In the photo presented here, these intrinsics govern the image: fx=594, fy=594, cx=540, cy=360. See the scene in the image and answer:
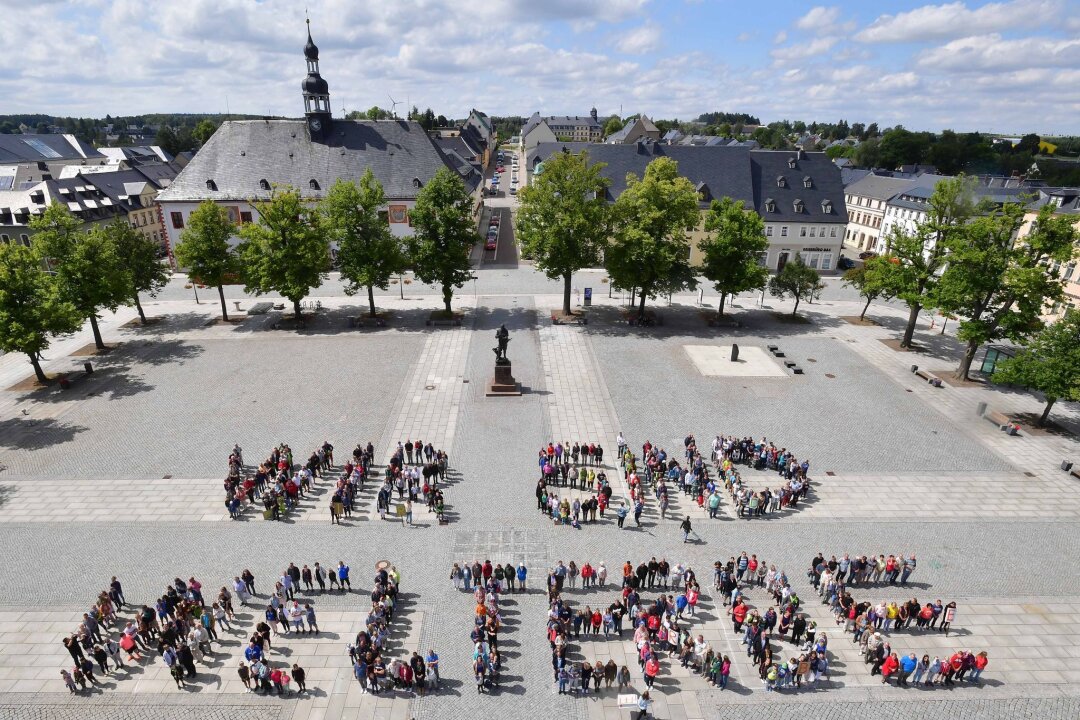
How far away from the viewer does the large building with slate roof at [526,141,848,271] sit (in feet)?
210

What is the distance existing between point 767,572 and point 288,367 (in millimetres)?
30622

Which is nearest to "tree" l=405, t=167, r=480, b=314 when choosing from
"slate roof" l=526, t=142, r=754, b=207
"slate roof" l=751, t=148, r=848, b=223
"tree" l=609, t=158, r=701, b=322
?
"tree" l=609, t=158, r=701, b=322

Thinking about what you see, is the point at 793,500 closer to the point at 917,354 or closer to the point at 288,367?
the point at 917,354

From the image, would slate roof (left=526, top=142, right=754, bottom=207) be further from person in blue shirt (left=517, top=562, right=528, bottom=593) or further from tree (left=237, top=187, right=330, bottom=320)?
person in blue shirt (left=517, top=562, right=528, bottom=593)

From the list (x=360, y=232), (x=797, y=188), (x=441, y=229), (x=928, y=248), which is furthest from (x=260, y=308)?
(x=797, y=188)

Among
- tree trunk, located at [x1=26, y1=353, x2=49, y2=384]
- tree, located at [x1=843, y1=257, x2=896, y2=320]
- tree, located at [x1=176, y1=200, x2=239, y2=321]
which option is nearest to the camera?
tree trunk, located at [x1=26, y1=353, x2=49, y2=384]

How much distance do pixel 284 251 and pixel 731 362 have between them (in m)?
32.9

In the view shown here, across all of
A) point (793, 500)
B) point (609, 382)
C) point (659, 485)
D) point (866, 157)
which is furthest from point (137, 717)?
point (866, 157)

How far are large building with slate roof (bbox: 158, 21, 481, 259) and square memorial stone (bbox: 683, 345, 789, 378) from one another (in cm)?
3516

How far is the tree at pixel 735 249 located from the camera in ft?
148

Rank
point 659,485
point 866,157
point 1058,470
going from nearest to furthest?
1. point 659,485
2. point 1058,470
3. point 866,157

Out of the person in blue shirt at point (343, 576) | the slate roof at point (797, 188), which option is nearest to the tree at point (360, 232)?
the person in blue shirt at point (343, 576)

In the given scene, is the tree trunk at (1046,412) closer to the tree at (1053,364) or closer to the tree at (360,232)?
the tree at (1053,364)

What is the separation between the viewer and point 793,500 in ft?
82.2
